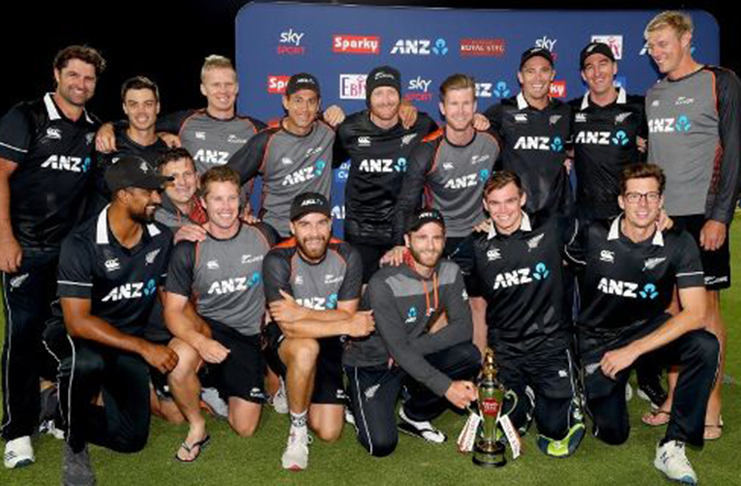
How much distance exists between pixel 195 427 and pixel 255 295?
3.19ft

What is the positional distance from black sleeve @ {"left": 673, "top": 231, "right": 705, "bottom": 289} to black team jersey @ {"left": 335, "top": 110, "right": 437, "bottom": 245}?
2.07m

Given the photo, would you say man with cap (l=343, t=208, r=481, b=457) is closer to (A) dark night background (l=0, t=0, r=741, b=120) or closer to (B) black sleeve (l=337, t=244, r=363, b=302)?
(B) black sleeve (l=337, t=244, r=363, b=302)

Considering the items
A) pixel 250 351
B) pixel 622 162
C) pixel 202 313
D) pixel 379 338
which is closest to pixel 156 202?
pixel 202 313

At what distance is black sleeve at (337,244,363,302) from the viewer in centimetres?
462

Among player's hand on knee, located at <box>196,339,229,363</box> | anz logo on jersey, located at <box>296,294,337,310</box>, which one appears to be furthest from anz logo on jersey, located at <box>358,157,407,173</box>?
player's hand on knee, located at <box>196,339,229,363</box>

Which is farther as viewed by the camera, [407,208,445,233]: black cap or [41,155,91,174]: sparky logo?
[41,155,91,174]: sparky logo

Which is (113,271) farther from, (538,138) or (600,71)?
(600,71)

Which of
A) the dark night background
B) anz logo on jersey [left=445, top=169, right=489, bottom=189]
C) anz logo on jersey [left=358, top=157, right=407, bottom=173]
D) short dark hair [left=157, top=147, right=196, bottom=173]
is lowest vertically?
anz logo on jersey [left=445, top=169, right=489, bottom=189]

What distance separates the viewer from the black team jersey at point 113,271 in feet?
13.6

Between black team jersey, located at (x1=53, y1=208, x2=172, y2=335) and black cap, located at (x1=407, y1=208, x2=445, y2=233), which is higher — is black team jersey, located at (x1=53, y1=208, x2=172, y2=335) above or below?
below

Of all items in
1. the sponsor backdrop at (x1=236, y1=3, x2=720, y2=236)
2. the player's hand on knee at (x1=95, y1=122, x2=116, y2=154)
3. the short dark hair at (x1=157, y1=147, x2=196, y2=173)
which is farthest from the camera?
the sponsor backdrop at (x1=236, y1=3, x2=720, y2=236)

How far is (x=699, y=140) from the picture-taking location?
4.61 meters

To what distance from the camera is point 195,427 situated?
4.40 meters

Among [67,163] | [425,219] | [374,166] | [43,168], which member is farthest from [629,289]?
[43,168]
